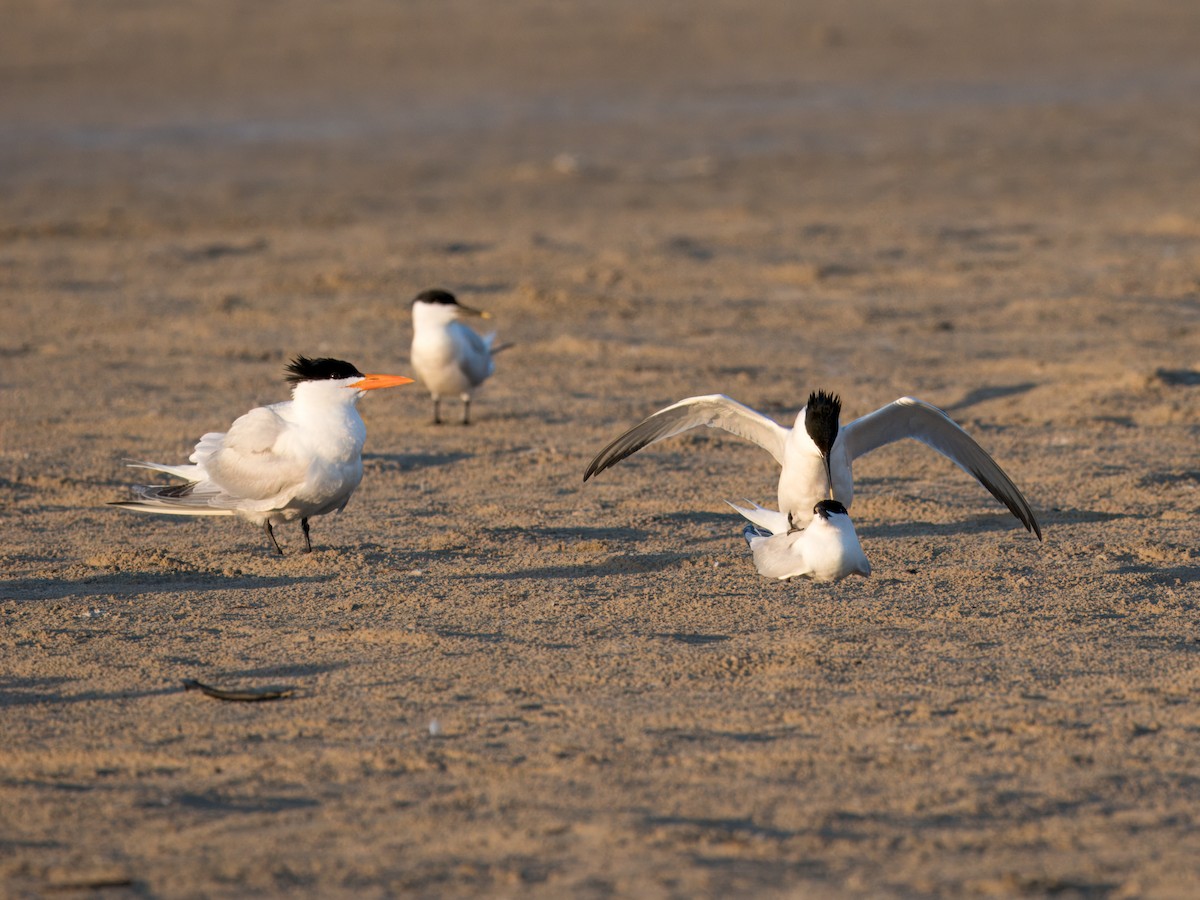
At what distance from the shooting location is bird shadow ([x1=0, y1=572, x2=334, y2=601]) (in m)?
6.30

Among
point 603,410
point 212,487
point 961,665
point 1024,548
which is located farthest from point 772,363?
point 961,665

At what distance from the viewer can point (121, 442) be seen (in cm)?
877

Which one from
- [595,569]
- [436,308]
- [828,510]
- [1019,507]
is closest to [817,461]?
[828,510]

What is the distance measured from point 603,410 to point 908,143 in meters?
12.5

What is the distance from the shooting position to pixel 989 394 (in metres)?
9.64

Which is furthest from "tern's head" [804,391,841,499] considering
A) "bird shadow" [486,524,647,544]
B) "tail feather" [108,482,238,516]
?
"tail feather" [108,482,238,516]

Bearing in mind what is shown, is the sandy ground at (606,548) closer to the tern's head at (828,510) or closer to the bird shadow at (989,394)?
the bird shadow at (989,394)

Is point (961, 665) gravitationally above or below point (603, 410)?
below

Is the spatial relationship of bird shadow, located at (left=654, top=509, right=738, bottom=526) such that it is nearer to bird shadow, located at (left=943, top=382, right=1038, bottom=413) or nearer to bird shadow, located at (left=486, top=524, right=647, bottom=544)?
bird shadow, located at (left=486, top=524, right=647, bottom=544)

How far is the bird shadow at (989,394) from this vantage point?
30.9ft

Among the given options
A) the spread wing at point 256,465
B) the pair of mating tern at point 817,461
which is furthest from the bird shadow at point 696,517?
the spread wing at point 256,465

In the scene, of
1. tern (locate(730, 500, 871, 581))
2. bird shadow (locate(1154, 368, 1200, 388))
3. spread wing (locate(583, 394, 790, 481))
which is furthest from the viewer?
bird shadow (locate(1154, 368, 1200, 388))

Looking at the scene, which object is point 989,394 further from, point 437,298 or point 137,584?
point 137,584

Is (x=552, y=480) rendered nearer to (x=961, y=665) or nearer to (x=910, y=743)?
(x=961, y=665)
